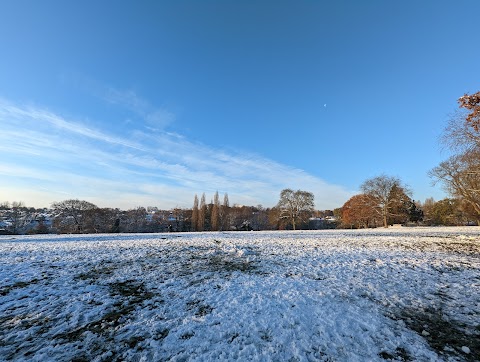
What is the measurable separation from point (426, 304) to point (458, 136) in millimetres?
12796

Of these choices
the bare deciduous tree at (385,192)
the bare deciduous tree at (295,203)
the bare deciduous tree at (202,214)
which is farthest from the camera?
the bare deciduous tree at (202,214)

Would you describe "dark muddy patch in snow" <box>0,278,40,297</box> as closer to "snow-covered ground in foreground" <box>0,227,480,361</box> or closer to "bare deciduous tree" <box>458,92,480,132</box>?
"snow-covered ground in foreground" <box>0,227,480,361</box>

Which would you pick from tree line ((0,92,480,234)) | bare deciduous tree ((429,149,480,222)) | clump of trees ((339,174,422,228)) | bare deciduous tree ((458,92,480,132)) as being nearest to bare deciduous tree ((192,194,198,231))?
tree line ((0,92,480,234))

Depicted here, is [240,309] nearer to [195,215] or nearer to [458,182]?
[458,182]

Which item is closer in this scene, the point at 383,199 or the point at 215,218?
the point at 383,199

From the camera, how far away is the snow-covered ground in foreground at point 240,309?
487cm

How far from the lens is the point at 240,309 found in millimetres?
6605

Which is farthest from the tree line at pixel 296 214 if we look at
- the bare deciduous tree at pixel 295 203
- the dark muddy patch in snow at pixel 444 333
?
the dark muddy patch in snow at pixel 444 333

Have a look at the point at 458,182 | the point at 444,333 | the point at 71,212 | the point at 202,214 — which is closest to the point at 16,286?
the point at 444,333

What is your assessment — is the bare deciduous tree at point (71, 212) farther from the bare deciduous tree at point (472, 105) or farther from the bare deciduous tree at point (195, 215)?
the bare deciduous tree at point (472, 105)

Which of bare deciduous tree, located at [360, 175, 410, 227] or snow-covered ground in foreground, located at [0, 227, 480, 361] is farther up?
bare deciduous tree, located at [360, 175, 410, 227]

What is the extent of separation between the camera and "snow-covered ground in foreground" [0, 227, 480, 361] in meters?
4.87

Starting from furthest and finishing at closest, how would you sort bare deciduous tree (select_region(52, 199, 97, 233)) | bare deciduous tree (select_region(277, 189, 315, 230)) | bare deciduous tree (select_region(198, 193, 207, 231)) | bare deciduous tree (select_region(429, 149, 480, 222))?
1. bare deciduous tree (select_region(198, 193, 207, 231))
2. bare deciduous tree (select_region(277, 189, 315, 230))
3. bare deciduous tree (select_region(52, 199, 97, 233))
4. bare deciduous tree (select_region(429, 149, 480, 222))

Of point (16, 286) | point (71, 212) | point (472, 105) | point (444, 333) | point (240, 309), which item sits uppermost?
point (472, 105)
